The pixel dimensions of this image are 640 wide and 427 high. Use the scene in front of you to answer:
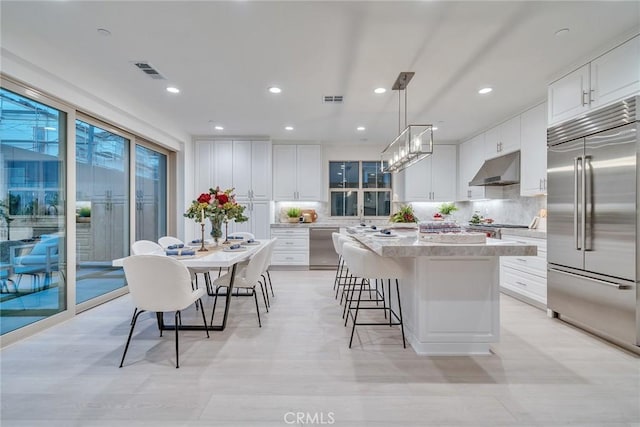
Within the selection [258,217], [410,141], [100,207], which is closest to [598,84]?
[410,141]

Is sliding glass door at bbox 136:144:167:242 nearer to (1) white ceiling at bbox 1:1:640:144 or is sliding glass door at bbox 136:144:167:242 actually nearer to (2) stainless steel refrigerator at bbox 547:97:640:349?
(1) white ceiling at bbox 1:1:640:144

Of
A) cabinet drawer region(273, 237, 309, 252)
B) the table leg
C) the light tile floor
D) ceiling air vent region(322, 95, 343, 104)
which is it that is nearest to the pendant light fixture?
ceiling air vent region(322, 95, 343, 104)

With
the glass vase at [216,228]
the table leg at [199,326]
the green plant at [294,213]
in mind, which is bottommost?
the table leg at [199,326]

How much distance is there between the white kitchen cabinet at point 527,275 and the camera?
326 cm

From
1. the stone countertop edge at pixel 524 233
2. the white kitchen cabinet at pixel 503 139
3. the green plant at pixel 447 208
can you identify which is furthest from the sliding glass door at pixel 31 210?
the green plant at pixel 447 208

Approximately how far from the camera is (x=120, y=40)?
8.00 ft

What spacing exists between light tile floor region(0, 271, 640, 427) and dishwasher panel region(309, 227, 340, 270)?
9.36 feet

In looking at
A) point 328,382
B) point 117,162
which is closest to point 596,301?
point 328,382

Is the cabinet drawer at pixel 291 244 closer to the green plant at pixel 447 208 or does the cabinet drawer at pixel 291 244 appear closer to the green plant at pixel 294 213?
the green plant at pixel 294 213

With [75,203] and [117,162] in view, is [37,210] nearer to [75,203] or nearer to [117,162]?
[75,203]

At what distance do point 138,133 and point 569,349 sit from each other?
538cm

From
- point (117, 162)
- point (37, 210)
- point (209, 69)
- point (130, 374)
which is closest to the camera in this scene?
point (130, 374)

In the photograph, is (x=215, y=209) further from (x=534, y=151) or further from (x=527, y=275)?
(x=534, y=151)

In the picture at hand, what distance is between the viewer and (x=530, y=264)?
3.46 meters
